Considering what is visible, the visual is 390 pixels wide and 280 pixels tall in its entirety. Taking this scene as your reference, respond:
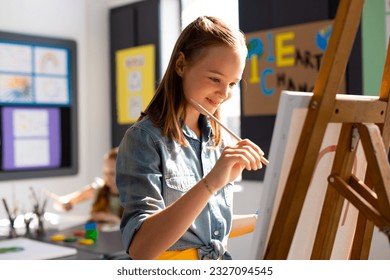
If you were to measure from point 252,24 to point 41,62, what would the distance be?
1895 millimetres

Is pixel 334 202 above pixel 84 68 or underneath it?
underneath

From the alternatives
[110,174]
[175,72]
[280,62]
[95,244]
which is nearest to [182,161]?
[175,72]

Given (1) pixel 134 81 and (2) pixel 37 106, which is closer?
(2) pixel 37 106

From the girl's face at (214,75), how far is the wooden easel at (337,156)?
0.84ft

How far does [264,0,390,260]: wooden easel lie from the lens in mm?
974

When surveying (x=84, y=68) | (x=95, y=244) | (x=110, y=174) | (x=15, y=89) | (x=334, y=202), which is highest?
(x=84, y=68)

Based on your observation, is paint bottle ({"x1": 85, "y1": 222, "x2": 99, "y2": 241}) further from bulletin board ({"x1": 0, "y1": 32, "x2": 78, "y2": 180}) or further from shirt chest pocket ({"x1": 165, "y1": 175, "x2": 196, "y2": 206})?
bulletin board ({"x1": 0, "y1": 32, "x2": 78, "y2": 180})

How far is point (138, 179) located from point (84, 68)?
3.87 metres

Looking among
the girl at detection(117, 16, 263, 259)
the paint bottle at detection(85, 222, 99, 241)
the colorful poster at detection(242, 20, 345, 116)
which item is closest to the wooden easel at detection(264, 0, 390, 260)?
the girl at detection(117, 16, 263, 259)

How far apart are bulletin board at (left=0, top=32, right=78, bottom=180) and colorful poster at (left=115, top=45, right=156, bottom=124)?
1.30 feet

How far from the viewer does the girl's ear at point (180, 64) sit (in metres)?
1.26

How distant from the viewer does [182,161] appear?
1.26 m

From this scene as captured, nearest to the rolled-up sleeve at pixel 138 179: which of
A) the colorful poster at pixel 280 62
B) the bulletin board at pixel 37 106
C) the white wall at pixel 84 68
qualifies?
the colorful poster at pixel 280 62

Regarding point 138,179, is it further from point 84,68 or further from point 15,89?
point 84,68
